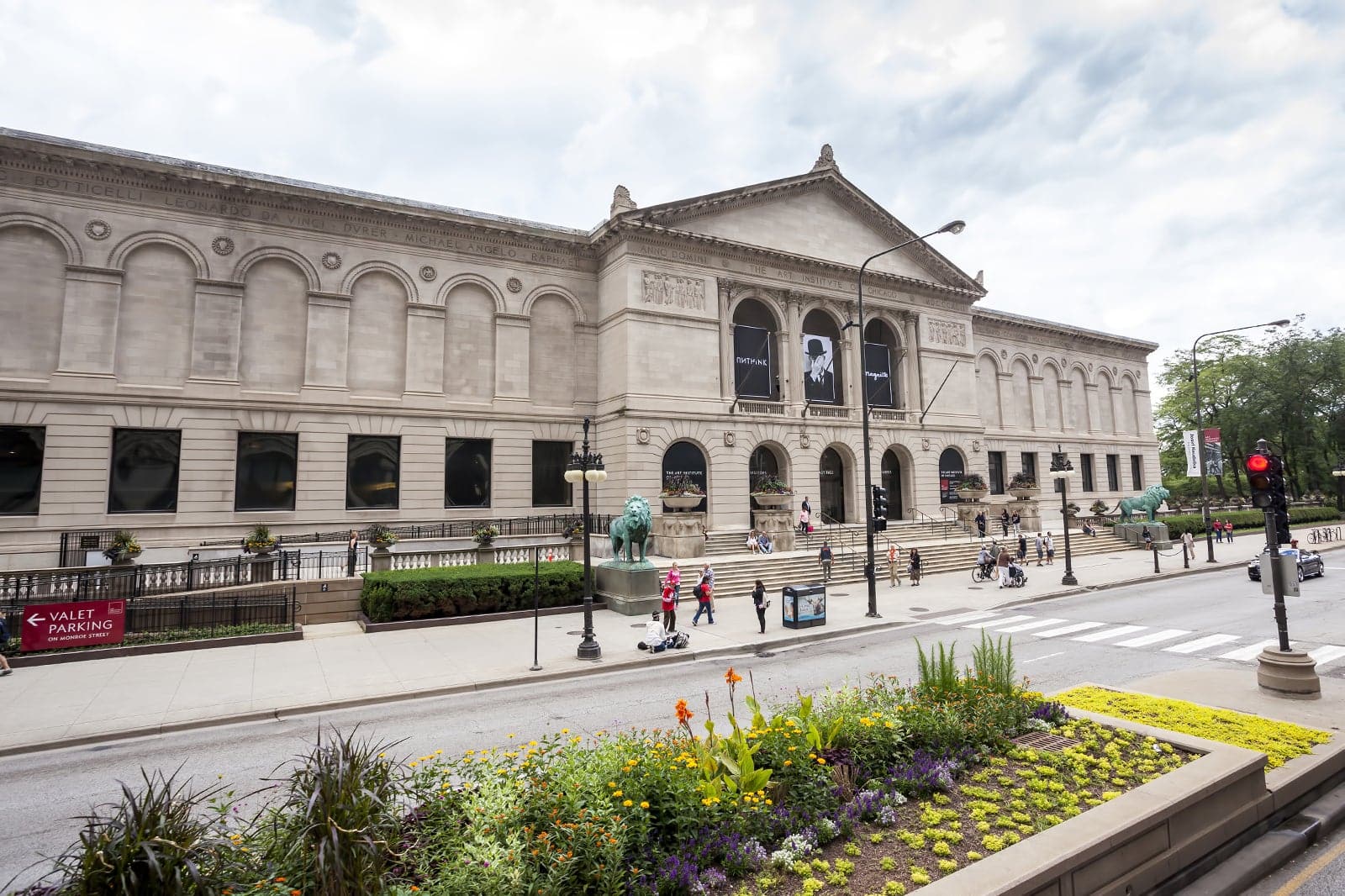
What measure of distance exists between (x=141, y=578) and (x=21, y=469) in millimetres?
11534

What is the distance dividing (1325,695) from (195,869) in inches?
564

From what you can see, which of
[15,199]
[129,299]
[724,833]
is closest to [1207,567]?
[724,833]

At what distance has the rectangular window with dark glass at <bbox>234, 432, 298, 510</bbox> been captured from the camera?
28.2 meters

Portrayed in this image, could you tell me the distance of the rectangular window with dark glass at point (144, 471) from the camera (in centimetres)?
2623

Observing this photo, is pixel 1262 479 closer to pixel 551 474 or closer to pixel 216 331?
pixel 551 474

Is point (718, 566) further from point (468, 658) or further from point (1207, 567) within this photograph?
point (1207, 567)

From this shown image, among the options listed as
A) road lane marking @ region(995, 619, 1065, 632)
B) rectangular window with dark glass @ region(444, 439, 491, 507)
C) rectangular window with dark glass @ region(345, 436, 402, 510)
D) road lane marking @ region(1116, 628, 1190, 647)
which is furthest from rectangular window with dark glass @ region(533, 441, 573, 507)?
road lane marking @ region(1116, 628, 1190, 647)

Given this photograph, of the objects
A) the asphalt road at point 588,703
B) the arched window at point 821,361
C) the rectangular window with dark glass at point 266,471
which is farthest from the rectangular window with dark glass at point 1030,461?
the rectangular window with dark glass at point 266,471

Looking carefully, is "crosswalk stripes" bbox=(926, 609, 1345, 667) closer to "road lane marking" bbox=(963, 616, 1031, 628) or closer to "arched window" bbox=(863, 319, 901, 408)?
"road lane marking" bbox=(963, 616, 1031, 628)

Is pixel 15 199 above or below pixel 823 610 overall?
above

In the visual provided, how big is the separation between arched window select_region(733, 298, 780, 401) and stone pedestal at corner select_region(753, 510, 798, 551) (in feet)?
24.5

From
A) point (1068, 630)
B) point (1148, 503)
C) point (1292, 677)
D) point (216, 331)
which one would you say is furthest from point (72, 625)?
point (1148, 503)

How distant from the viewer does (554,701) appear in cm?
1251

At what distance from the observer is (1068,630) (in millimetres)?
17922
